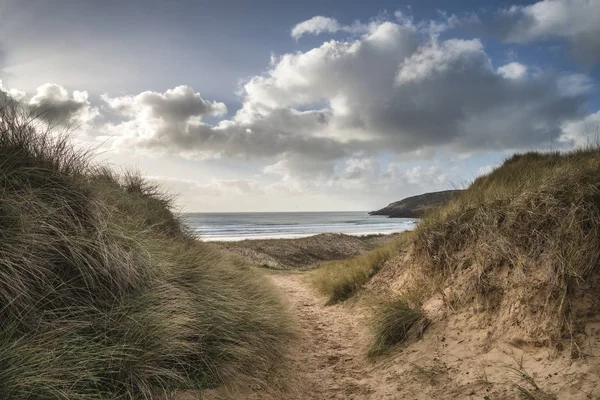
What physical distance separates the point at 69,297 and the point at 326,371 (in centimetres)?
365

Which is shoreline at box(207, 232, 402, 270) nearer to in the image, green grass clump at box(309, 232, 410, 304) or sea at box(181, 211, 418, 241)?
sea at box(181, 211, 418, 241)

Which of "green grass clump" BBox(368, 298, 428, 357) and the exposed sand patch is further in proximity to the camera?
"green grass clump" BBox(368, 298, 428, 357)

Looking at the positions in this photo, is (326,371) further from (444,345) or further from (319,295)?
(319,295)

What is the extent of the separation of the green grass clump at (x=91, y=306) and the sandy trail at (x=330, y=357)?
0.53m

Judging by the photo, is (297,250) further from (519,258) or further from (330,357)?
(519,258)

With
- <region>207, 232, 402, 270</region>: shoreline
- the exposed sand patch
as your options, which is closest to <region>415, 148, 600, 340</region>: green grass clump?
the exposed sand patch

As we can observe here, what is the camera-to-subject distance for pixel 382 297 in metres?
7.67

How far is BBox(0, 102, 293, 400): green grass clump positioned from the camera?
3494 mm

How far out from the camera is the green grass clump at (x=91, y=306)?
11.5ft

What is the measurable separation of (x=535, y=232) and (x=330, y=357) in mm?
3634

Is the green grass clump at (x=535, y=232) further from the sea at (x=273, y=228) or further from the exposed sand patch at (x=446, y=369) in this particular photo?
the sea at (x=273, y=228)

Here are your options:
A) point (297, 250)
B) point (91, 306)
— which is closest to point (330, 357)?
point (91, 306)

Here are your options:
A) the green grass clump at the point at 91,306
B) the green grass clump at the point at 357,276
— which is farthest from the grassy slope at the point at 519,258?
the green grass clump at the point at 91,306

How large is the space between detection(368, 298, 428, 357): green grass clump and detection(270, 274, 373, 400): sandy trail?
36cm
